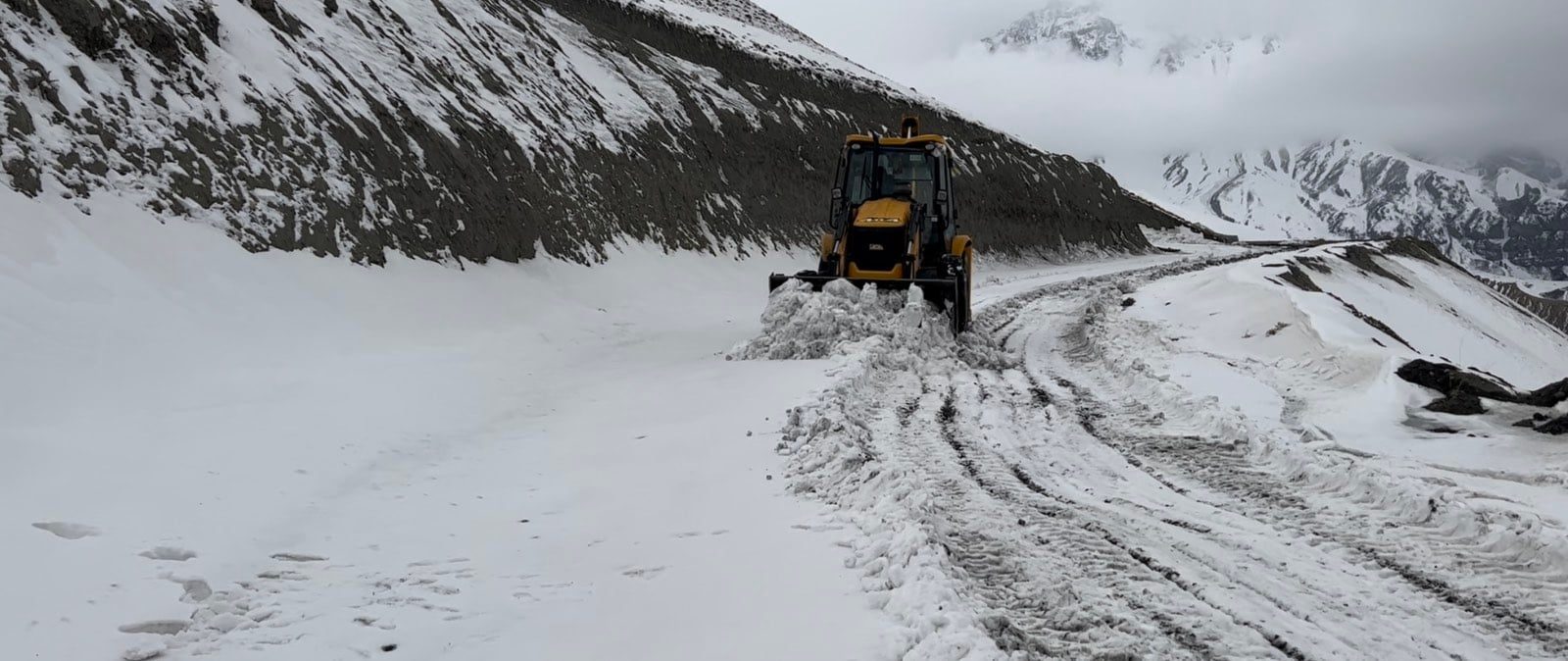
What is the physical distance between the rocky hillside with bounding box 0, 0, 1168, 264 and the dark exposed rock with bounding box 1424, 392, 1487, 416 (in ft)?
37.2

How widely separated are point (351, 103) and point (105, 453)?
398 inches

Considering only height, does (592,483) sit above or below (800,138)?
below

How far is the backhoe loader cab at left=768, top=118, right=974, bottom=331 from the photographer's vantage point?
42.5 feet

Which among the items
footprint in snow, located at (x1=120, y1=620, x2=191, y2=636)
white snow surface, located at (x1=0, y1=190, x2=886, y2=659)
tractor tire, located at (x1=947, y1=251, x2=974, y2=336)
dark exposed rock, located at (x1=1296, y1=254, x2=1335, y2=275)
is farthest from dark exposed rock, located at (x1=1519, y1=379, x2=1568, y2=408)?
dark exposed rock, located at (x1=1296, y1=254, x2=1335, y2=275)

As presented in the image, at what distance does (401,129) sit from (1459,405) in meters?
14.2

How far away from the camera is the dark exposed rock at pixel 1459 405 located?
690 centimetres

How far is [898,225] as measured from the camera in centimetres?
1302

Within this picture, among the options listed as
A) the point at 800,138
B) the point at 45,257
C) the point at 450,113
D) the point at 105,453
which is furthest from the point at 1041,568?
the point at 800,138

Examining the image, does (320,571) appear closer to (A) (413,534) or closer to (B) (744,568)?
Answer: (A) (413,534)

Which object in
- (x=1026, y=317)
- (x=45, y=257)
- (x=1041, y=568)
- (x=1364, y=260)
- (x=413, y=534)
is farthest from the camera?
(x=1364, y=260)

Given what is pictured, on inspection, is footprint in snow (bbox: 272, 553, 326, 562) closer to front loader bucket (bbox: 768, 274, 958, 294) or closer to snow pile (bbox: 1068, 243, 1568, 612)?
snow pile (bbox: 1068, 243, 1568, 612)

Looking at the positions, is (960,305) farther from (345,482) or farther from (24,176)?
(24,176)

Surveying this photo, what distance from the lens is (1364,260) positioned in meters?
35.1

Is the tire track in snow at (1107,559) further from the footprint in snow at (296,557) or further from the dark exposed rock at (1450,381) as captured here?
the dark exposed rock at (1450,381)
